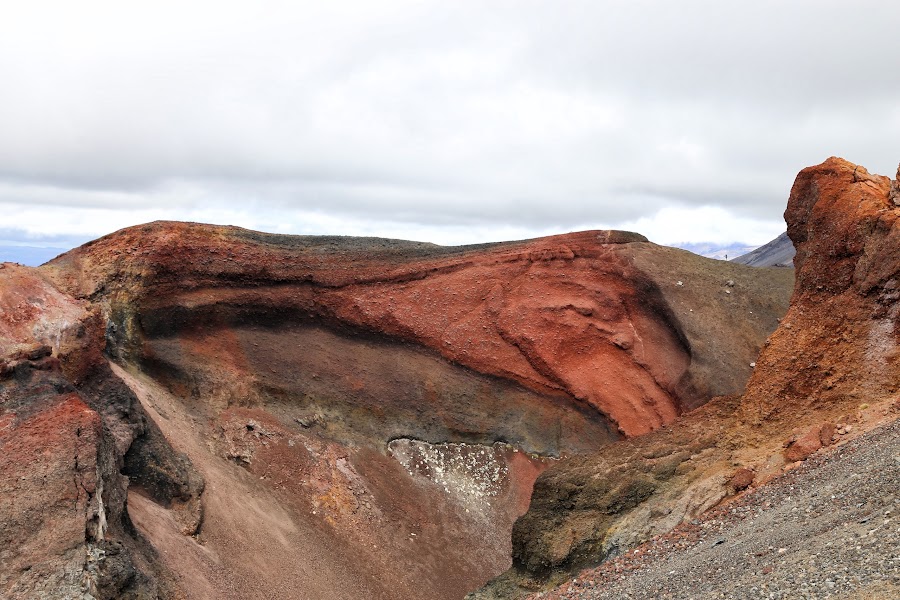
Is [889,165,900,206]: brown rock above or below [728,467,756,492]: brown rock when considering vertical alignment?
above

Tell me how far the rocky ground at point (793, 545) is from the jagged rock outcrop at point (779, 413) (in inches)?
32.6

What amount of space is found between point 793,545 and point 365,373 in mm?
15029

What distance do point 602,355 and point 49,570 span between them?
16328 millimetres

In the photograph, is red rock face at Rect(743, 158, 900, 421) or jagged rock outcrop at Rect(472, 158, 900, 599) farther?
red rock face at Rect(743, 158, 900, 421)

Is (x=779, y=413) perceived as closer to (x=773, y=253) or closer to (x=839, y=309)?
(x=839, y=309)

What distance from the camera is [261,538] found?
1705 cm

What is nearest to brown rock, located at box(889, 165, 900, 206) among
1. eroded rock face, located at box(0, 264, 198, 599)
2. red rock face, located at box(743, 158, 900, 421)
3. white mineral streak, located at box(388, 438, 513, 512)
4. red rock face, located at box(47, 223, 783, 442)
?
red rock face, located at box(743, 158, 900, 421)

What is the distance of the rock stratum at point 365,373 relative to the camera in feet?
54.5

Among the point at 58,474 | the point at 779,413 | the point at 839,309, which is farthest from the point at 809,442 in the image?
the point at 58,474

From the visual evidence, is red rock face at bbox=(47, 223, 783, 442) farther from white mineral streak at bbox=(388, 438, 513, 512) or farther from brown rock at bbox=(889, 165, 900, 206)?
brown rock at bbox=(889, 165, 900, 206)

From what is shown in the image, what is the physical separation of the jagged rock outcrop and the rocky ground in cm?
83

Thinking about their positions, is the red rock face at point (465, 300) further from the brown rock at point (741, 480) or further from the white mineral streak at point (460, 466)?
the brown rock at point (741, 480)

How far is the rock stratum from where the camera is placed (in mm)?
16609

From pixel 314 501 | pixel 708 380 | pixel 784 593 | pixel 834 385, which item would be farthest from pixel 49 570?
pixel 708 380
